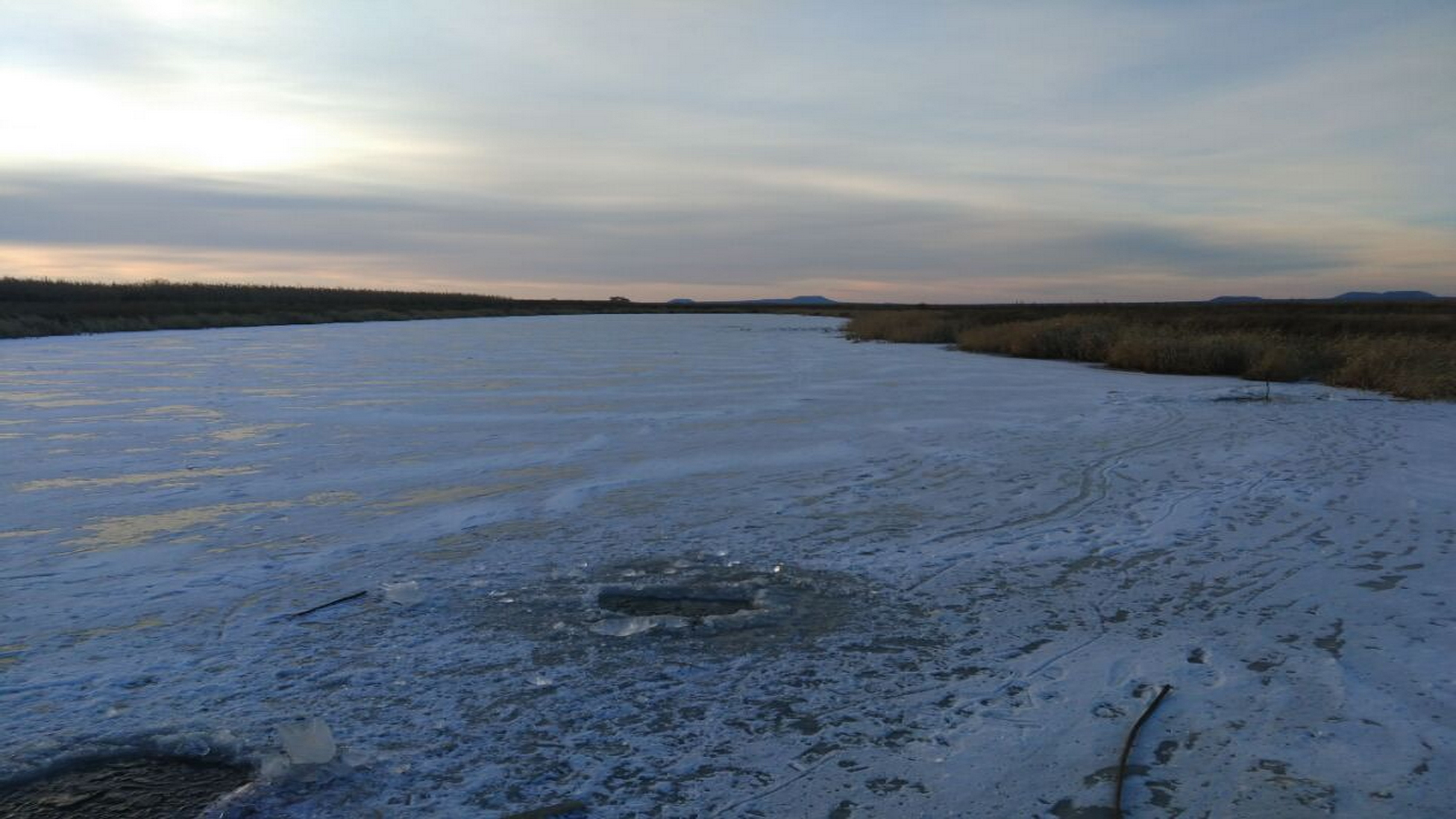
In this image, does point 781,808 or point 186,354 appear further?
point 186,354

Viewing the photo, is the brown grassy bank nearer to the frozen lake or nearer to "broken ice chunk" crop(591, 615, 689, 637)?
the frozen lake

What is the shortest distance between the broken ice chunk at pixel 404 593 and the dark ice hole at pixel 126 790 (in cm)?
151

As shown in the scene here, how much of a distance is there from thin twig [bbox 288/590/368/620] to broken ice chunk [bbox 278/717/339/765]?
1302mm

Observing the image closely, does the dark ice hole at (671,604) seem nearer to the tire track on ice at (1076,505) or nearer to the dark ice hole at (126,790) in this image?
the tire track on ice at (1076,505)

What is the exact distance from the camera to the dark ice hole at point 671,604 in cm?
438

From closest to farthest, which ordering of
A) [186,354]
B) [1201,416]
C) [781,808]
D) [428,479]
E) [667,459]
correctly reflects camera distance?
[781,808] < [428,479] < [667,459] < [1201,416] < [186,354]

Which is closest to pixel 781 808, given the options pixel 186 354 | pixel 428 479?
pixel 428 479

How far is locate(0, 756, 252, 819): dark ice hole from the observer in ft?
8.87

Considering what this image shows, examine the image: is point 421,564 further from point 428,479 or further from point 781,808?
point 781,808

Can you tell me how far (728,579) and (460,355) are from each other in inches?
693

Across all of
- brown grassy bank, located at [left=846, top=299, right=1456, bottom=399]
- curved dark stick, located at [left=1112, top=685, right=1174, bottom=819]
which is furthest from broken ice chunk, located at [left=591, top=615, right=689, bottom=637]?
brown grassy bank, located at [left=846, top=299, right=1456, bottom=399]

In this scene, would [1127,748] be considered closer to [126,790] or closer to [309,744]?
[309,744]

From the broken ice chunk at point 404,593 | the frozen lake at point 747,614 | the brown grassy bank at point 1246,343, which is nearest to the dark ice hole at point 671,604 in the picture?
the frozen lake at point 747,614

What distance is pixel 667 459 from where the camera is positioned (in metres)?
8.16
